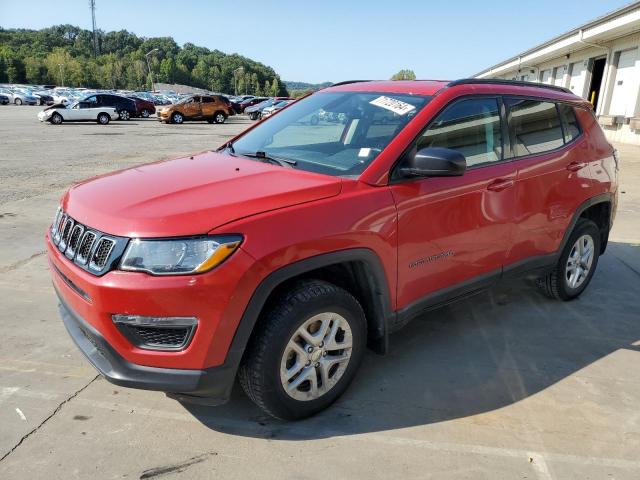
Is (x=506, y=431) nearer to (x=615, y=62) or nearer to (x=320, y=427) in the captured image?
(x=320, y=427)

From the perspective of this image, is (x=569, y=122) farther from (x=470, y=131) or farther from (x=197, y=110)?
(x=197, y=110)

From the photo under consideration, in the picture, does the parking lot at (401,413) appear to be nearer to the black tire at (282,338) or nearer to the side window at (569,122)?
the black tire at (282,338)

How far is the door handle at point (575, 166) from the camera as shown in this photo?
4043 mm

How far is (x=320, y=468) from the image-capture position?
2.44 metres

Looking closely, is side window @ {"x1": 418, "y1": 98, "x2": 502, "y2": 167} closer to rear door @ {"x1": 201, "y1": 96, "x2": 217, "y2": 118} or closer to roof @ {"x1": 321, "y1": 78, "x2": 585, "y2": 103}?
roof @ {"x1": 321, "y1": 78, "x2": 585, "y2": 103}

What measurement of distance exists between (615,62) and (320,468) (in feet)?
75.4

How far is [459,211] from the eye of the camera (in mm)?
3184

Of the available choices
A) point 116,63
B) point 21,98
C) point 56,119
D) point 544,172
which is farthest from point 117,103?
point 116,63

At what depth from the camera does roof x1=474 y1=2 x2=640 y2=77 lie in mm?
17250

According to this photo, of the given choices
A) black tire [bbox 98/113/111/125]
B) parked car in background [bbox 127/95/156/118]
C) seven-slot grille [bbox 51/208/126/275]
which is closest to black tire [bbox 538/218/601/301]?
seven-slot grille [bbox 51/208/126/275]

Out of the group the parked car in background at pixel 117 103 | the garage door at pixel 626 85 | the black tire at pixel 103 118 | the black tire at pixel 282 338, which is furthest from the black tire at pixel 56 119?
the black tire at pixel 282 338

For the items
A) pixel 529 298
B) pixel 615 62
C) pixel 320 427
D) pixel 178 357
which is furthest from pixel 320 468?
pixel 615 62

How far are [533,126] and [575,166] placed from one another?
563 millimetres

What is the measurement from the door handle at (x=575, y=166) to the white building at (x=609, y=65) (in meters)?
15.9
